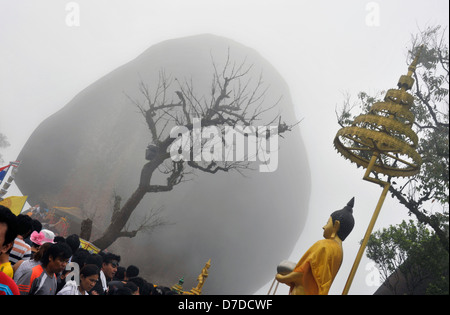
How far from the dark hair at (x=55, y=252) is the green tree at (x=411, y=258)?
6.10m

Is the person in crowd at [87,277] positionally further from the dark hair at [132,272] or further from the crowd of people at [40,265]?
the dark hair at [132,272]

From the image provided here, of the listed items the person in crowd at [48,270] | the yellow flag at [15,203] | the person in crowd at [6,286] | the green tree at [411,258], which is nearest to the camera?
the person in crowd at [6,286]

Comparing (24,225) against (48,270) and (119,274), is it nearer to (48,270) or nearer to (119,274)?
(48,270)

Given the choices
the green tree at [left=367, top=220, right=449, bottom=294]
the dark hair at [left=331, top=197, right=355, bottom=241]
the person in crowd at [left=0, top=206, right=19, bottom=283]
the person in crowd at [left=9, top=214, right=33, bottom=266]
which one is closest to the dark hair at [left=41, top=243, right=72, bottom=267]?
the person in crowd at [left=9, top=214, right=33, bottom=266]

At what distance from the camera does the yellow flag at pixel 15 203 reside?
9.32 metres

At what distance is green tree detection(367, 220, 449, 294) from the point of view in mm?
7964

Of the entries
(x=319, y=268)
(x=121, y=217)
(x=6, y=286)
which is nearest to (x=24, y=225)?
(x=6, y=286)

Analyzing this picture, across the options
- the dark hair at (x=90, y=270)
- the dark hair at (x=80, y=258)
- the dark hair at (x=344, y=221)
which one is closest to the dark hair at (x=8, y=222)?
the dark hair at (x=90, y=270)

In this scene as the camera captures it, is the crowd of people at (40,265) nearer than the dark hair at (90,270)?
Yes

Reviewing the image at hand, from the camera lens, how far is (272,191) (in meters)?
18.3

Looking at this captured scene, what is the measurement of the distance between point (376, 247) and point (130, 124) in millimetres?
11047

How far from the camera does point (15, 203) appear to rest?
9.43 metres

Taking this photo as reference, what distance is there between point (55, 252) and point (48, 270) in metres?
0.16

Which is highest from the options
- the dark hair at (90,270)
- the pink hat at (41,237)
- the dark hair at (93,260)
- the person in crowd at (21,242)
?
the person in crowd at (21,242)
